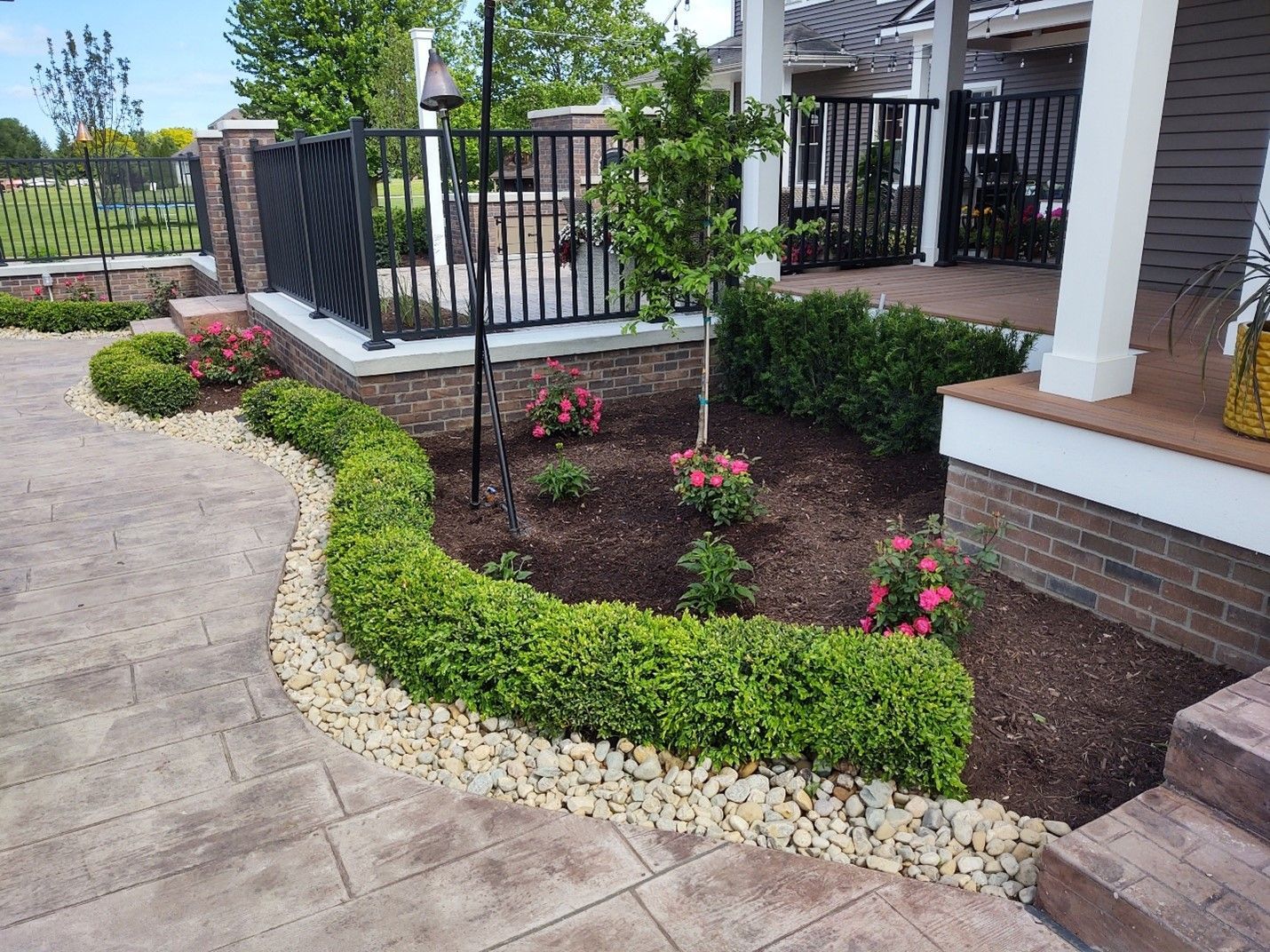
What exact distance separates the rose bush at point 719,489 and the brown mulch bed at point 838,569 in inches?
3.5

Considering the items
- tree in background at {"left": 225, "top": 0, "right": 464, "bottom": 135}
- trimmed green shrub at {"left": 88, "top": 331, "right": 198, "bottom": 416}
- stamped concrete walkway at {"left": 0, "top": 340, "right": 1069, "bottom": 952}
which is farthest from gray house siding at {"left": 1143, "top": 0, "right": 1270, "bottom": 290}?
tree in background at {"left": 225, "top": 0, "right": 464, "bottom": 135}

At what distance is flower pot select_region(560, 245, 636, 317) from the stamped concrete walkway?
10.0ft

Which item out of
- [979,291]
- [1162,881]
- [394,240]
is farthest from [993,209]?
[1162,881]

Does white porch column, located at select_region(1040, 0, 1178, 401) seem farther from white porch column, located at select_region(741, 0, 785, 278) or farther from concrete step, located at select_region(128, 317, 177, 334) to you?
concrete step, located at select_region(128, 317, 177, 334)

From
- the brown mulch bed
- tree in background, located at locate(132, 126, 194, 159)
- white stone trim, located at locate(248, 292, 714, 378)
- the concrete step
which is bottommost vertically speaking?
the brown mulch bed

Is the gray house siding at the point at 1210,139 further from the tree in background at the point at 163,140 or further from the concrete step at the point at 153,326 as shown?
the tree in background at the point at 163,140

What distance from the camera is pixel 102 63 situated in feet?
70.9

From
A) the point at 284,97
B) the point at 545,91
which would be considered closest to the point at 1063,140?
the point at 545,91

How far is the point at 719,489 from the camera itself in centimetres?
432

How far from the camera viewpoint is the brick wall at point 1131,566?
299cm

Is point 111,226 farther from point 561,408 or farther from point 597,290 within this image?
point 561,408

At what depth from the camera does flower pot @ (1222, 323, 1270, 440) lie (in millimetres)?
2980

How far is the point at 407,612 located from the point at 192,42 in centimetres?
4740

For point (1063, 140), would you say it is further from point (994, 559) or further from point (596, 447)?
point (994, 559)
